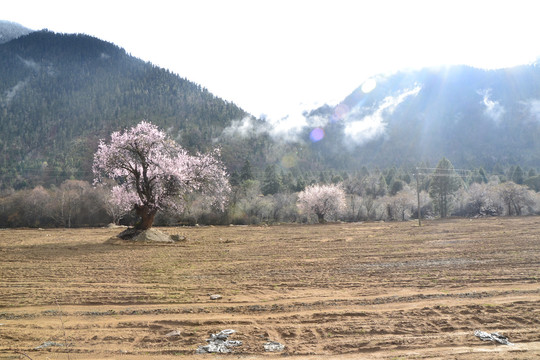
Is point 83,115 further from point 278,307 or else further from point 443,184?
point 278,307

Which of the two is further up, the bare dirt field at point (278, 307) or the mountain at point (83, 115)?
the mountain at point (83, 115)

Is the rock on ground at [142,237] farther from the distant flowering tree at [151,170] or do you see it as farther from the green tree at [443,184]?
the green tree at [443,184]

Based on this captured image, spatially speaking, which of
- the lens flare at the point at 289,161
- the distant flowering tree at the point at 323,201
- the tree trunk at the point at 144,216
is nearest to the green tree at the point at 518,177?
the distant flowering tree at the point at 323,201

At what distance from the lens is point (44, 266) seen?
13125mm

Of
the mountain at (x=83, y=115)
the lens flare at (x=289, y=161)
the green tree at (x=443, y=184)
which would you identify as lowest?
the green tree at (x=443, y=184)

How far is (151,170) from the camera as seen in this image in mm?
24672

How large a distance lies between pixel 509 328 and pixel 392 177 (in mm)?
109764

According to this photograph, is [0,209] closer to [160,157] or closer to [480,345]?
[160,157]

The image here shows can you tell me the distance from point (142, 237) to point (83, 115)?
156804mm

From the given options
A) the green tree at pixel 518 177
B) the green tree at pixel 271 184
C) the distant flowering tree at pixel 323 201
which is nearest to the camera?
the distant flowering tree at pixel 323 201

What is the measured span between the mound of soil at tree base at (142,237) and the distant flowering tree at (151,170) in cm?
84

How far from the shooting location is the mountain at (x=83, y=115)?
386ft

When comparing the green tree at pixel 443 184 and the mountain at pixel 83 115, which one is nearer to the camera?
the green tree at pixel 443 184

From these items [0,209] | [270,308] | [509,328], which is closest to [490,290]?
[509,328]
